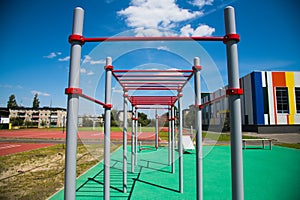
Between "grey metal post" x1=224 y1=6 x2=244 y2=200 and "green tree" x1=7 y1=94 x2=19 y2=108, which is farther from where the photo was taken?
"green tree" x1=7 y1=94 x2=19 y2=108

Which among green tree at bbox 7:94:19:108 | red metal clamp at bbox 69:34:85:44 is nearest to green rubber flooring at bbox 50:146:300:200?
red metal clamp at bbox 69:34:85:44

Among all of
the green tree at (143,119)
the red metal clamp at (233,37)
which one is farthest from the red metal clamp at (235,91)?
the green tree at (143,119)

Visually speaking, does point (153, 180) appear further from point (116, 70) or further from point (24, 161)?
point (24, 161)

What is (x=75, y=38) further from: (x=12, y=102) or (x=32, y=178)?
(x=12, y=102)

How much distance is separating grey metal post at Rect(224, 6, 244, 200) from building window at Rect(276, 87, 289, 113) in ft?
71.4

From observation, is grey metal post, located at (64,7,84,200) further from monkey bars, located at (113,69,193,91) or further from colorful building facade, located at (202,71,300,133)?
colorful building facade, located at (202,71,300,133)

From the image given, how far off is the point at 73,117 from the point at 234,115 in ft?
4.49

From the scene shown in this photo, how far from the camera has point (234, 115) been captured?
166 centimetres

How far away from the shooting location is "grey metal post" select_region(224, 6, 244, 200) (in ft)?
5.28

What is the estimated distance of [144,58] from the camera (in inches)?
127

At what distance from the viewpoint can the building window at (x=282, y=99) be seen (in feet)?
65.3

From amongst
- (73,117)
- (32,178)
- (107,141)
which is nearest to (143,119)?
(32,178)

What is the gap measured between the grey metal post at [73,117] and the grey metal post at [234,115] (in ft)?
4.38

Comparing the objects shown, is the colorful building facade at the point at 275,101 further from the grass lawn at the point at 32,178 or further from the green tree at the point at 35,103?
the green tree at the point at 35,103
